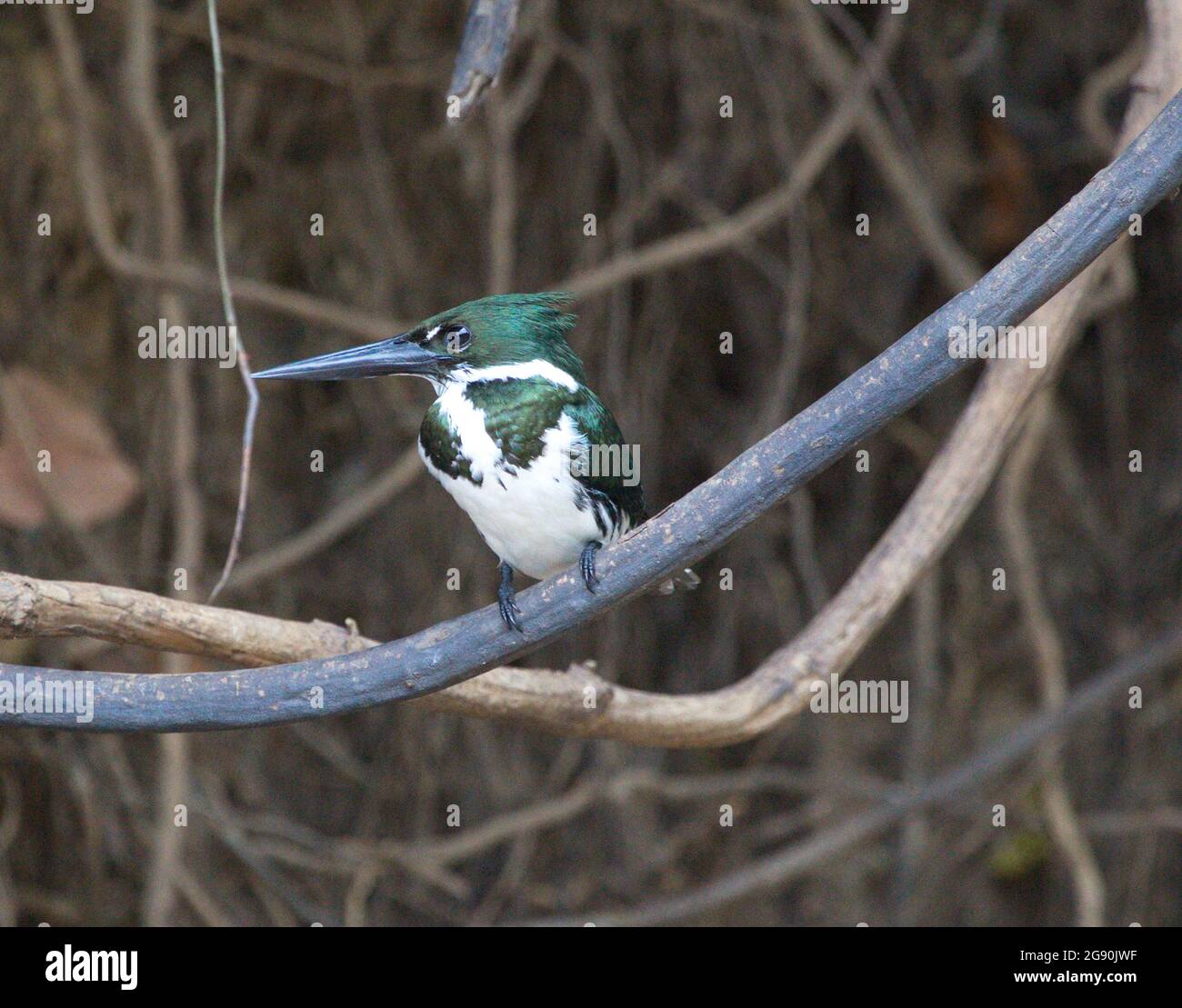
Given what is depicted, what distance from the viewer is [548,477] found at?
1.64 m

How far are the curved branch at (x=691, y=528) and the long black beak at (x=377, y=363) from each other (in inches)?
13.3

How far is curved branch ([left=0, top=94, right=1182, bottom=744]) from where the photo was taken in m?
1.31

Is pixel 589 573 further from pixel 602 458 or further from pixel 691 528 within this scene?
pixel 602 458

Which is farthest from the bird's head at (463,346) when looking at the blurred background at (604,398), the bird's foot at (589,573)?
the blurred background at (604,398)

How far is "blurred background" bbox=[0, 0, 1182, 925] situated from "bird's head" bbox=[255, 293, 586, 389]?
1.08 meters

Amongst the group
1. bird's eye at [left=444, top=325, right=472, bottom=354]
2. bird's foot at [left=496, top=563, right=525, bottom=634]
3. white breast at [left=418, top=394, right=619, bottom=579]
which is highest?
bird's eye at [left=444, top=325, right=472, bottom=354]

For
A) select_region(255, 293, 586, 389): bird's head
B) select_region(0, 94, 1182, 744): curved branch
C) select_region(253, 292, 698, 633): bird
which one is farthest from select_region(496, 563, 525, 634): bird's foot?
select_region(255, 293, 586, 389): bird's head

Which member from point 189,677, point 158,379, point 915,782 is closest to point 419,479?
point 158,379

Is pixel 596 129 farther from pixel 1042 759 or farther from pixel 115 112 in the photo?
pixel 1042 759

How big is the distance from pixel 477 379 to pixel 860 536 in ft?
→ 5.64

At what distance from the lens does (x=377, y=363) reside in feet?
5.37

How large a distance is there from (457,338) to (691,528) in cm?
44

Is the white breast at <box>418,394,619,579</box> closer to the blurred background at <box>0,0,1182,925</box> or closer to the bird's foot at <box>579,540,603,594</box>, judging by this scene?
the bird's foot at <box>579,540,603,594</box>

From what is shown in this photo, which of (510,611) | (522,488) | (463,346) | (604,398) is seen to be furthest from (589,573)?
(604,398)
